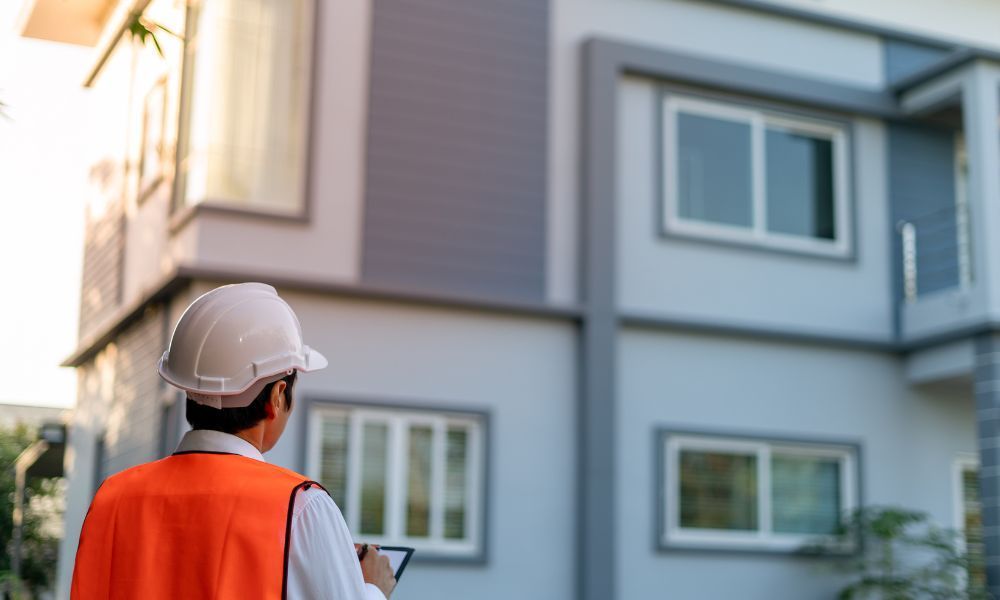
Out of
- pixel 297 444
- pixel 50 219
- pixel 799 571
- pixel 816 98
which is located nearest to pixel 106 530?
pixel 297 444

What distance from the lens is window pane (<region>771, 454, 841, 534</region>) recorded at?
1116cm

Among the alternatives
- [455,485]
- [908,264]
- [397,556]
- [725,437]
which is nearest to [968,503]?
[908,264]

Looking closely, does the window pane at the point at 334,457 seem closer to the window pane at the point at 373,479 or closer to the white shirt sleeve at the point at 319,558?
the window pane at the point at 373,479

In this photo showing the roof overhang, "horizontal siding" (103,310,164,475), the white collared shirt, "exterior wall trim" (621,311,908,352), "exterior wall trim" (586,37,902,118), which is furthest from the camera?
the roof overhang

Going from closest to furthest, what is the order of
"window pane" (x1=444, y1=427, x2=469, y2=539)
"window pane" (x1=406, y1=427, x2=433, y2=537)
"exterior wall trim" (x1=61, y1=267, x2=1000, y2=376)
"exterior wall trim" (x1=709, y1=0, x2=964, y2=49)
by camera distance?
"exterior wall trim" (x1=61, y1=267, x2=1000, y2=376) < "window pane" (x1=406, y1=427, x2=433, y2=537) < "window pane" (x1=444, y1=427, x2=469, y2=539) < "exterior wall trim" (x1=709, y1=0, x2=964, y2=49)

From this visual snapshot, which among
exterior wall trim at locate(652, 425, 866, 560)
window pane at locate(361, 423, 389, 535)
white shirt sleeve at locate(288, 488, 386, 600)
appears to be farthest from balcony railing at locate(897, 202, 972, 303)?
white shirt sleeve at locate(288, 488, 386, 600)

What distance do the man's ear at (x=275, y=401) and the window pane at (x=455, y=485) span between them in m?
7.68

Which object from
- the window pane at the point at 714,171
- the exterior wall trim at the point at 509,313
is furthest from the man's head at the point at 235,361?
the window pane at the point at 714,171

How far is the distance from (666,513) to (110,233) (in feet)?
17.3

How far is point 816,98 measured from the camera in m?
11.7

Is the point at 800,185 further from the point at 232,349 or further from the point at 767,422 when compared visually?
the point at 232,349

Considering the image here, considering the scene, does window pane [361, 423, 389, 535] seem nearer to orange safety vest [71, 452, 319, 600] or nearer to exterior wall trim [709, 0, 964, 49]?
exterior wall trim [709, 0, 964, 49]

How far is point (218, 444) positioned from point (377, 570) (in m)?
0.33

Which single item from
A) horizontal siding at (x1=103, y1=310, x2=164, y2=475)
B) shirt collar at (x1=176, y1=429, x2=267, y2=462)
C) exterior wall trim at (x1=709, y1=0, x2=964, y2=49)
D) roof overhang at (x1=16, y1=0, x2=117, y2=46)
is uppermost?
roof overhang at (x1=16, y1=0, x2=117, y2=46)
